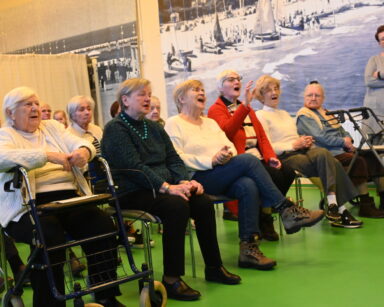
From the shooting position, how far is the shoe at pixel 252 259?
3145mm

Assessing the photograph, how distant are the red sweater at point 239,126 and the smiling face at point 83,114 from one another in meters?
0.94

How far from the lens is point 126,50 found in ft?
23.5

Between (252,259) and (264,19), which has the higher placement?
(264,19)

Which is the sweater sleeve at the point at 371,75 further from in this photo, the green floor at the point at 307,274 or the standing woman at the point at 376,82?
the green floor at the point at 307,274

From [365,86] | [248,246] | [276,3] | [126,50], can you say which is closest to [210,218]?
[248,246]

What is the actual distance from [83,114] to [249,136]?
49.0 inches

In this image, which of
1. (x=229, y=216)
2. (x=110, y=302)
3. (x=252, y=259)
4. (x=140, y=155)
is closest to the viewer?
(x=110, y=302)

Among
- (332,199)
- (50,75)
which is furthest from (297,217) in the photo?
(50,75)

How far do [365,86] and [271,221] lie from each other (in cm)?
236

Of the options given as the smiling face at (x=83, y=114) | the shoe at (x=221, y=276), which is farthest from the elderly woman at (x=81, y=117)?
the shoe at (x=221, y=276)

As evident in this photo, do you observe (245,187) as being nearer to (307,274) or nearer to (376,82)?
(307,274)

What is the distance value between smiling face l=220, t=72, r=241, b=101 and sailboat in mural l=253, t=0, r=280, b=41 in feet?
7.85

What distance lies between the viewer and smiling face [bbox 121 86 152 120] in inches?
121

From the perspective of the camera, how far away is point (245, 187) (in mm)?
3207
